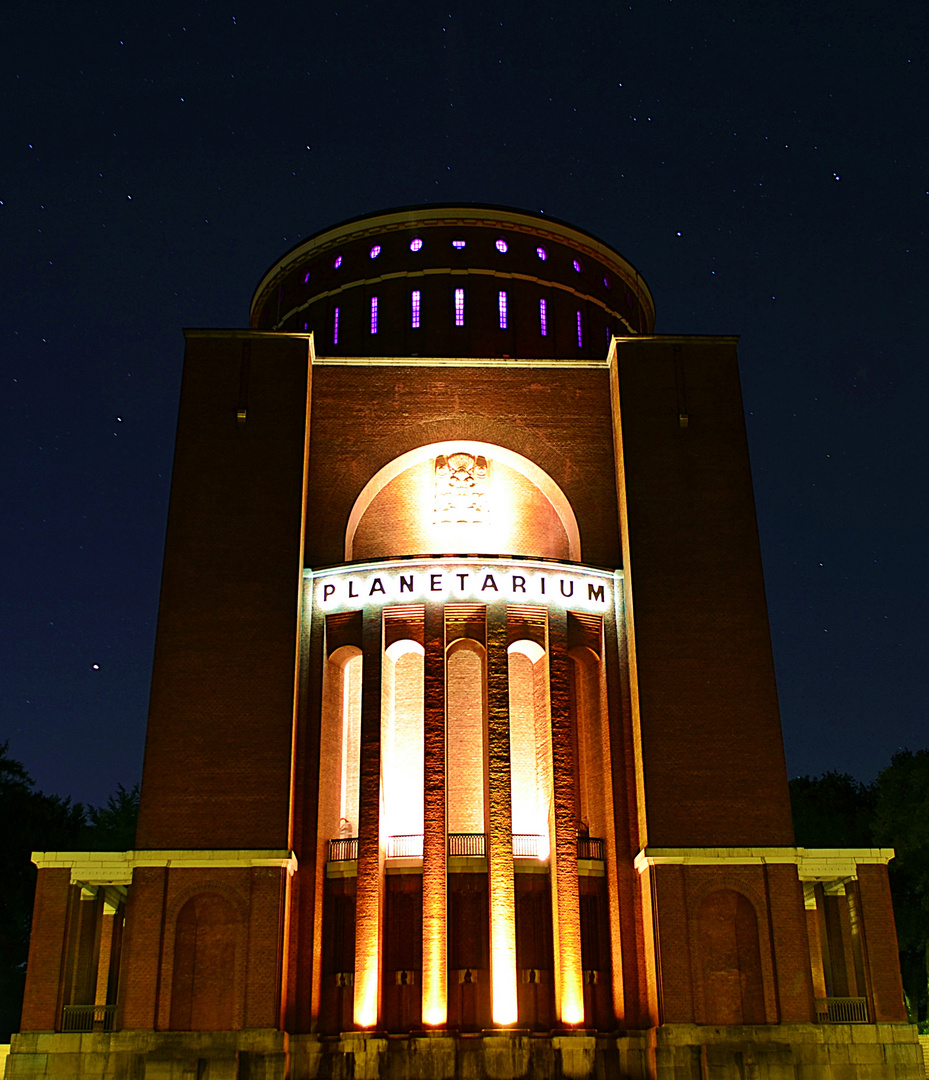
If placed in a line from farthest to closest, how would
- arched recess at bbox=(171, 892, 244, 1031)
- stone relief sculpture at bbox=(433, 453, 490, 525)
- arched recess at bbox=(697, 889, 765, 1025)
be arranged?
stone relief sculpture at bbox=(433, 453, 490, 525) < arched recess at bbox=(697, 889, 765, 1025) < arched recess at bbox=(171, 892, 244, 1031)

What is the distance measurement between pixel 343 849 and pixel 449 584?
22.6 feet

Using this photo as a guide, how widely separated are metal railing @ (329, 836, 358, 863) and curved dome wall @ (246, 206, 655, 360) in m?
14.9

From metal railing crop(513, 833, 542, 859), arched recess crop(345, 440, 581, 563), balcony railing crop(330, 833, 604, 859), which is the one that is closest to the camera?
balcony railing crop(330, 833, 604, 859)

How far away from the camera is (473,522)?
35312mm

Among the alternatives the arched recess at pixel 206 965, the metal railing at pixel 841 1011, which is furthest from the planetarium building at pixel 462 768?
the metal railing at pixel 841 1011

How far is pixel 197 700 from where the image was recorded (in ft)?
99.2

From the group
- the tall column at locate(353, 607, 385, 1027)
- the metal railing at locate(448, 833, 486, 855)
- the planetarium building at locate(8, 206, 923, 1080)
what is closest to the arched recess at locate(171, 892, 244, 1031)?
the planetarium building at locate(8, 206, 923, 1080)

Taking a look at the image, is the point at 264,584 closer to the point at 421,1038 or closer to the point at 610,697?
the point at 610,697

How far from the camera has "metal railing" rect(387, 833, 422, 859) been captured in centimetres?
3058

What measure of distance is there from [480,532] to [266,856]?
11.0 m

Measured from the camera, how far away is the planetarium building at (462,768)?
27.8 meters

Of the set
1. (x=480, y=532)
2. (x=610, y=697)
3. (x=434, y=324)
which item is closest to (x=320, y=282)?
(x=434, y=324)

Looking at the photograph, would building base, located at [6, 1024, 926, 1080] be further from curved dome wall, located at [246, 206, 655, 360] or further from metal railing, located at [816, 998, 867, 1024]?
curved dome wall, located at [246, 206, 655, 360]

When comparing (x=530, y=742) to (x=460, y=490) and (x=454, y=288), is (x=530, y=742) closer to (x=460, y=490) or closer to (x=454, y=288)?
(x=460, y=490)
